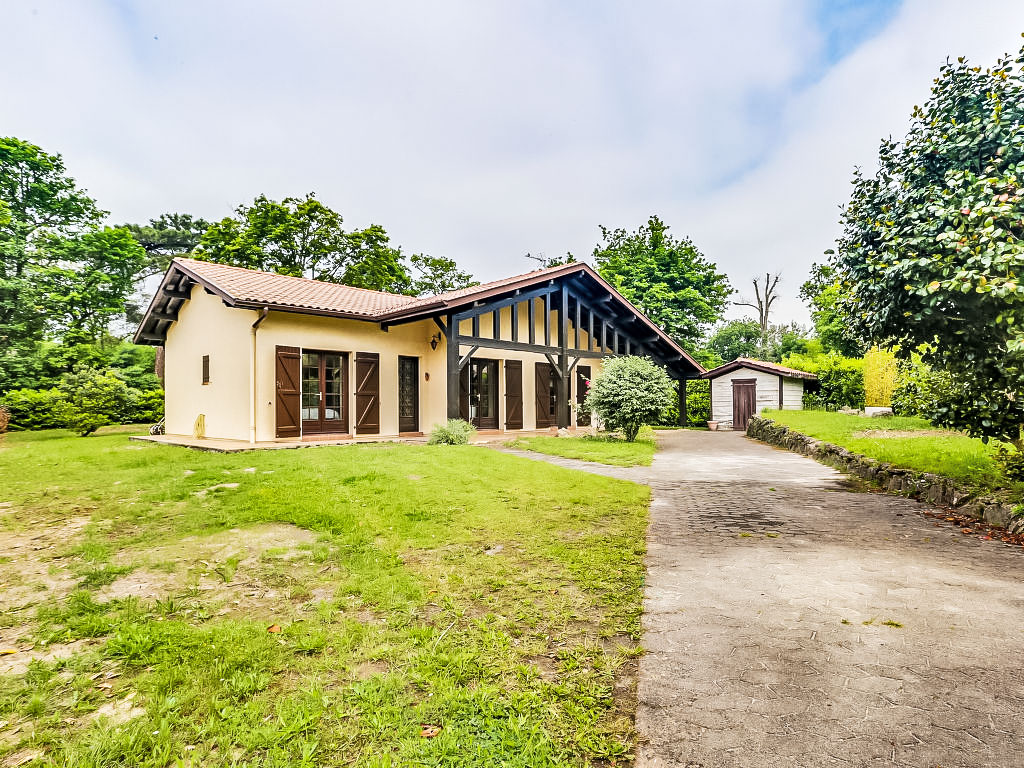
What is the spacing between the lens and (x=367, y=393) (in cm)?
1276

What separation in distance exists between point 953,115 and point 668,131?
41.4ft

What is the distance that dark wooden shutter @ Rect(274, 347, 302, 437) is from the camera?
11.3 meters

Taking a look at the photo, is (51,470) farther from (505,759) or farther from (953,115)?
(953,115)

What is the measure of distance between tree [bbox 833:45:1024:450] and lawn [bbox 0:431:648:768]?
3494 mm

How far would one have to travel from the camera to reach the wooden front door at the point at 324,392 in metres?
11.9

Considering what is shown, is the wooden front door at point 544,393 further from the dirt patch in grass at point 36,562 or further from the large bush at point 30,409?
the large bush at point 30,409

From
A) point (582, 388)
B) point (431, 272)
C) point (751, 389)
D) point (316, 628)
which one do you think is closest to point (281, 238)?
point (431, 272)

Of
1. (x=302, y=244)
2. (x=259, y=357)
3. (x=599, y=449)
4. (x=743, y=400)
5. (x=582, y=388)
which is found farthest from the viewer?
(x=302, y=244)

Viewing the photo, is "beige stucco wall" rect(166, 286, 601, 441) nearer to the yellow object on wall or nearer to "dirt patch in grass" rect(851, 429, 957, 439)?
"dirt patch in grass" rect(851, 429, 957, 439)

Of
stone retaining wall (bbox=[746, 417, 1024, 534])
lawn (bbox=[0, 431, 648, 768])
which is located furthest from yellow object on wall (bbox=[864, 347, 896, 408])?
lawn (bbox=[0, 431, 648, 768])

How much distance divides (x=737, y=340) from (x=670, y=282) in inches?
518

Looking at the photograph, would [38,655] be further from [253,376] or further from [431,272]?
[431,272]

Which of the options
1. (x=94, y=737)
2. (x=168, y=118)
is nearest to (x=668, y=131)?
(x=168, y=118)

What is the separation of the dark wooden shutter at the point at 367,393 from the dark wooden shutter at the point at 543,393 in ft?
19.2
